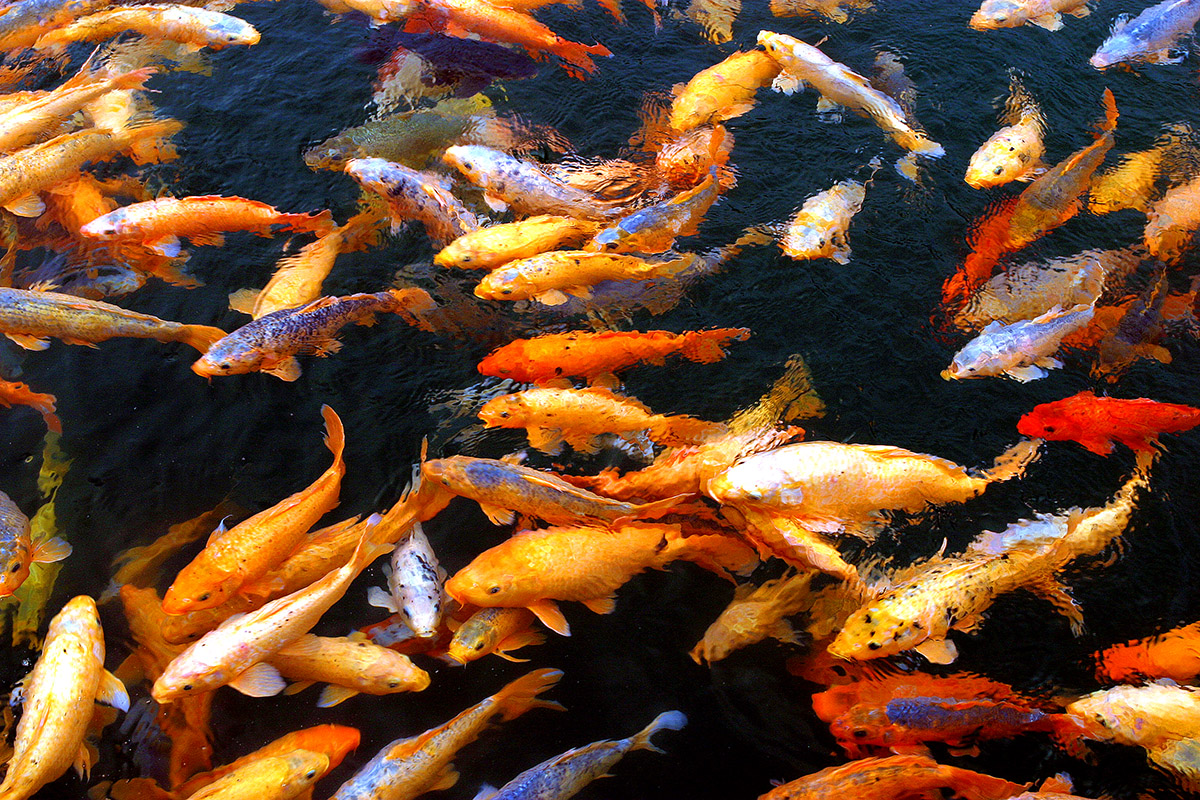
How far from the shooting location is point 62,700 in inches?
136

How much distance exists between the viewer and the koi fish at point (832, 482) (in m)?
3.75

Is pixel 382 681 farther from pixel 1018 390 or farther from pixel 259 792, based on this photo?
pixel 1018 390

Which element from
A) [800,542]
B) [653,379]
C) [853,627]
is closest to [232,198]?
[653,379]

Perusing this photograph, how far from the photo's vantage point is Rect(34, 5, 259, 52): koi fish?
6543 millimetres

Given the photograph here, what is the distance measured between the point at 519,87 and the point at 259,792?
5.23m

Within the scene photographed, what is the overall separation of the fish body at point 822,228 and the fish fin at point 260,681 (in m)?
3.88

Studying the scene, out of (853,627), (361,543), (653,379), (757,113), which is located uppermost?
(757,113)

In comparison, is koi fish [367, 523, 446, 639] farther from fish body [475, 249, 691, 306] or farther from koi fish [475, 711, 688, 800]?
fish body [475, 249, 691, 306]

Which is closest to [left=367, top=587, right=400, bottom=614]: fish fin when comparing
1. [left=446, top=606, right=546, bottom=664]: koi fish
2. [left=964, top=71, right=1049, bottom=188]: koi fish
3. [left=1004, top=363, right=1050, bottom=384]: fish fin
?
[left=446, top=606, right=546, bottom=664]: koi fish

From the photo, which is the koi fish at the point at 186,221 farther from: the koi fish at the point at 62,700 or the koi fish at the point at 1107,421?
the koi fish at the point at 1107,421

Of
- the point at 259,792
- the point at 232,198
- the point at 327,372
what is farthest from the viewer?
the point at 232,198

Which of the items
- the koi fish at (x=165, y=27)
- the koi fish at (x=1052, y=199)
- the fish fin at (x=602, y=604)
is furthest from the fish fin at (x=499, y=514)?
the koi fish at (x=165, y=27)

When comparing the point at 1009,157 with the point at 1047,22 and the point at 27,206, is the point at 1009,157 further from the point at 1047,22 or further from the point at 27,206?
the point at 27,206

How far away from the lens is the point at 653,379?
455 cm
